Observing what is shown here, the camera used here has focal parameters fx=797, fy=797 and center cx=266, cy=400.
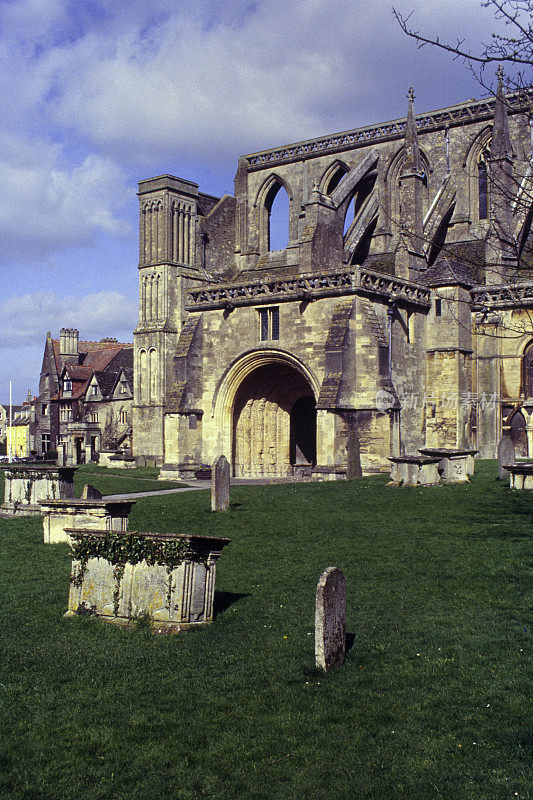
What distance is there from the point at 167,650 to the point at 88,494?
8.12 metres

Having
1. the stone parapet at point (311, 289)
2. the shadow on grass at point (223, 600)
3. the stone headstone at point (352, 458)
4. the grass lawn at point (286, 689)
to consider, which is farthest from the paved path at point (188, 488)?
the grass lawn at point (286, 689)

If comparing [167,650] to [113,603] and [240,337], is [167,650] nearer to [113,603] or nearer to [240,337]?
[113,603]

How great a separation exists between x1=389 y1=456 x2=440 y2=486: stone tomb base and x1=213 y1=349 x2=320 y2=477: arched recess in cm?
829

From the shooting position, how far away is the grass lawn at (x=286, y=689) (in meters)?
5.80

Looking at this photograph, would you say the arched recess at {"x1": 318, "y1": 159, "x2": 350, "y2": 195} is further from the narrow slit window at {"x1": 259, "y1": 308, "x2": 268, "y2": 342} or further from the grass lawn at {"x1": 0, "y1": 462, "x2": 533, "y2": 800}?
the grass lawn at {"x1": 0, "y1": 462, "x2": 533, "y2": 800}

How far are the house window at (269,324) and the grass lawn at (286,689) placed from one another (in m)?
17.3

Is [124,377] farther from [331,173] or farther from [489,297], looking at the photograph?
[489,297]

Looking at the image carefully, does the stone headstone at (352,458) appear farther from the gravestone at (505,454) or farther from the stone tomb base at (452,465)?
the gravestone at (505,454)

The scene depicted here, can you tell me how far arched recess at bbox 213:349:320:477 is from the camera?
1200 inches

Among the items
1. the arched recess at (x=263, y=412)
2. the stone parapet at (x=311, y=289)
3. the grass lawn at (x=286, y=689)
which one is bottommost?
the grass lawn at (x=286, y=689)

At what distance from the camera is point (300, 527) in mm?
15523

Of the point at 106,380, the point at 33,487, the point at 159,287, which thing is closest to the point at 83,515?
the point at 33,487

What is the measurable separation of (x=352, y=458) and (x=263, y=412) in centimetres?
883

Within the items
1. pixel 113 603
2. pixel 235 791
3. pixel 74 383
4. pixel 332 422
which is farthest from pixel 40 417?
pixel 235 791
